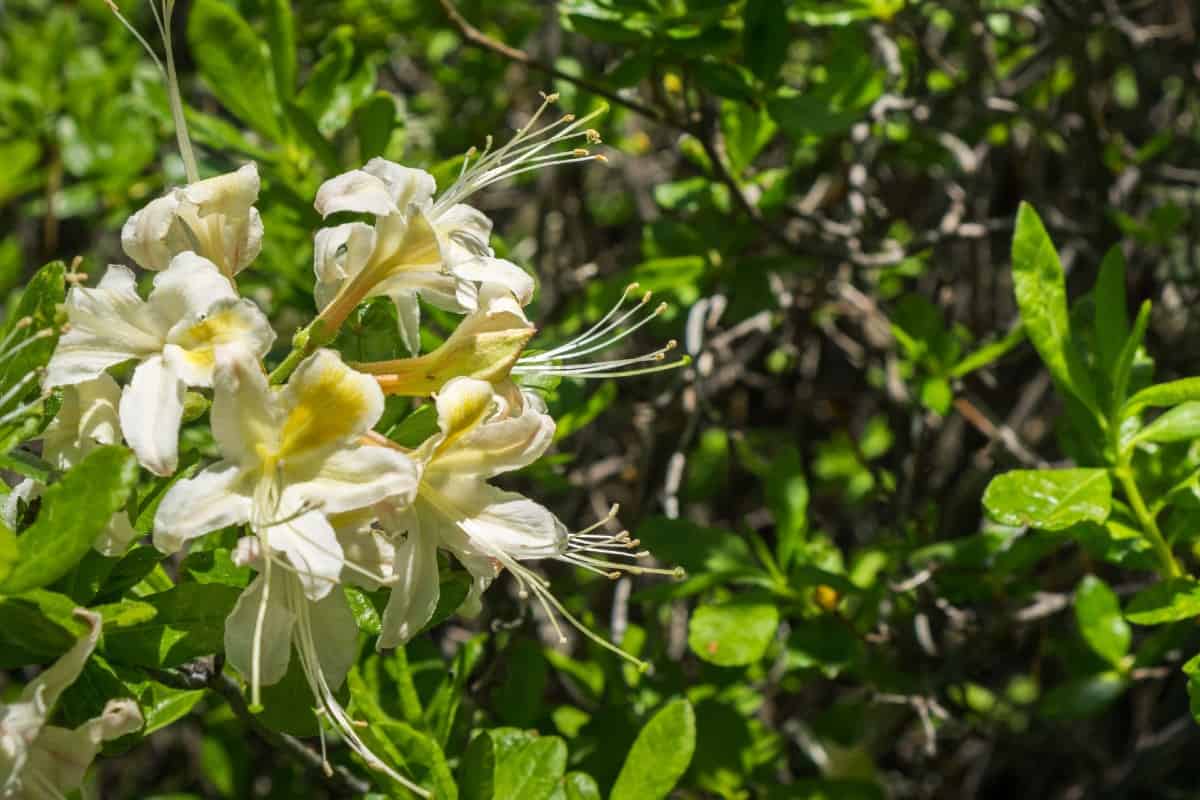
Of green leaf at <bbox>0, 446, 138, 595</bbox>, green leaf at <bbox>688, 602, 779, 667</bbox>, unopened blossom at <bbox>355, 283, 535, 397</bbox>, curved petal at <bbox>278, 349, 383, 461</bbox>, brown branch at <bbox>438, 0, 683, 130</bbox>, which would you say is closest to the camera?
green leaf at <bbox>0, 446, 138, 595</bbox>

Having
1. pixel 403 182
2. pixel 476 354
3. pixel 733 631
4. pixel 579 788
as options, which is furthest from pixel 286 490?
pixel 733 631

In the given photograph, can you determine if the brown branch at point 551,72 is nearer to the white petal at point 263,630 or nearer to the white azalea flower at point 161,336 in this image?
the white azalea flower at point 161,336

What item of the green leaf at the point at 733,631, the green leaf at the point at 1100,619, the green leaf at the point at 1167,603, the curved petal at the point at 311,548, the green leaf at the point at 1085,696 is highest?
the curved petal at the point at 311,548

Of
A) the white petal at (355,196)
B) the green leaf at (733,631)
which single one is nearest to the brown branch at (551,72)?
the white petal at (355,196)

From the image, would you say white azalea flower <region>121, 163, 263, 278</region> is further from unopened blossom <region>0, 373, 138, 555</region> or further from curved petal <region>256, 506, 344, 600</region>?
curved petal <region>256, 506, 344, 600</region>

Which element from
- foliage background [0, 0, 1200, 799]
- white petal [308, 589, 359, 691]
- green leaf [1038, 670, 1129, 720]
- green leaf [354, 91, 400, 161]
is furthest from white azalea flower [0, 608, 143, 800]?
green leaf [1038, 670, 1129, 720]

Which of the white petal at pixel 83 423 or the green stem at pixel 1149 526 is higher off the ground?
the white petal at pixel 83 423

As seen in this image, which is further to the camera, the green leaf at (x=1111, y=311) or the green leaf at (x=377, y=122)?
the green leaf at (x=377, y=122)
